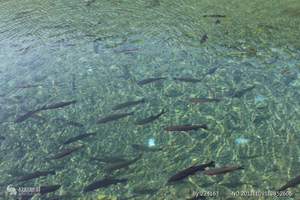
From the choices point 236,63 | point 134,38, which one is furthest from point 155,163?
point 134,38

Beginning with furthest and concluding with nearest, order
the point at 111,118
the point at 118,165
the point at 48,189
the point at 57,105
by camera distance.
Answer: the point at 57,105, the point at 111,118, the point at 118,165, the point at 48,189

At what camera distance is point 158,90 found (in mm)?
10992

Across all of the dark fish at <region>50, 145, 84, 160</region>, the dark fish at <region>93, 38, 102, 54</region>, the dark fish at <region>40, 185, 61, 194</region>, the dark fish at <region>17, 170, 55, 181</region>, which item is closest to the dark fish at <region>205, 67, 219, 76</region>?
the dark fish at <region>93, 38, 102, 54</region>

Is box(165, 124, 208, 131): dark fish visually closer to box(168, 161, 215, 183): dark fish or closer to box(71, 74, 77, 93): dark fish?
box(168, 161, 215, 183): dark fish

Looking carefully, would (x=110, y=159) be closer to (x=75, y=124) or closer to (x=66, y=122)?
(x=75, y=124)

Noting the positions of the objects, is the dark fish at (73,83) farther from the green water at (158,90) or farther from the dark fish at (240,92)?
the dark fish at (240,92)

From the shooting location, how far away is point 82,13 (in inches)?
683

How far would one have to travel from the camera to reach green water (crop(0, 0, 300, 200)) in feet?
27.2

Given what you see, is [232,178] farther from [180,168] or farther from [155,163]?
[155,163]

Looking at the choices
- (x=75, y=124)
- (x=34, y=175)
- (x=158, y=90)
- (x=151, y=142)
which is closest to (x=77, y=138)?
(x=75, y=124)

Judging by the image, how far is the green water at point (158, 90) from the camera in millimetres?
8289

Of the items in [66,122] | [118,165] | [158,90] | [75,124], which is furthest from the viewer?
[158,90]

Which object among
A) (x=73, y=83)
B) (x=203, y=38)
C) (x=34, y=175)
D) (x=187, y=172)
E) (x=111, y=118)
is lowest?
(x=34, y=175)

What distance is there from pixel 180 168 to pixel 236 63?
15.5 feet
